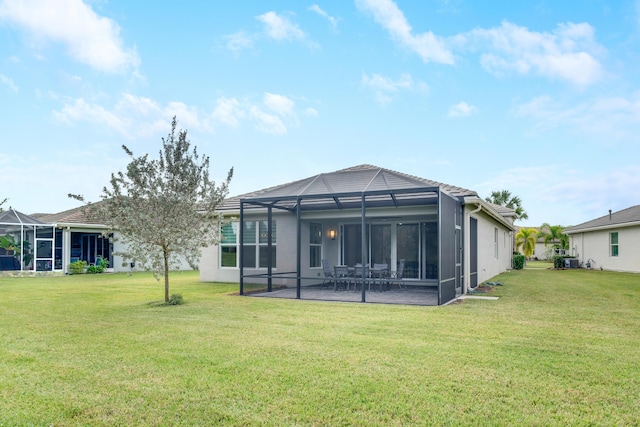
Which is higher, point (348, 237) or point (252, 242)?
point (348, 237)

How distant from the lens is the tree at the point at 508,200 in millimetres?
43250

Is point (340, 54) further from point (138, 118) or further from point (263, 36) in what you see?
point (138, 118)

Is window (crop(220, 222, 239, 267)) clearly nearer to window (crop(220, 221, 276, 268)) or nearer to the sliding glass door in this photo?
window (crop(220, 221, 276, 268))

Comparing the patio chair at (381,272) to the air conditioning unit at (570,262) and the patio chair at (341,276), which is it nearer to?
the patio chair at (341,276)

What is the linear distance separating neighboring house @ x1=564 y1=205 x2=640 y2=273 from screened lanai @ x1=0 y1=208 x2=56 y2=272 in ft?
94.2

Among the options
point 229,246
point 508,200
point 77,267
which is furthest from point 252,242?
point 508,200

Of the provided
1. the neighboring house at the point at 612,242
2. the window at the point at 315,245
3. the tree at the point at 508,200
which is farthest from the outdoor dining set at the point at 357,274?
the tree at the point at 508,200

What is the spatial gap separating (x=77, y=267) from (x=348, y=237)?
14.3 metres

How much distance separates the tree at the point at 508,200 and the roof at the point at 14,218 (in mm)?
37623

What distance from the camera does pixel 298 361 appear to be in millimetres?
5168

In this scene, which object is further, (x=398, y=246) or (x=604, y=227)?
(x=604, y=227)

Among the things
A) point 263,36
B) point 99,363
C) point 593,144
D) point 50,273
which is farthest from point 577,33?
point 50,273

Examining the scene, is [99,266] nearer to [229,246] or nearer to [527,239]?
[229,246]

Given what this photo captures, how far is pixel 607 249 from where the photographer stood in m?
25.4
